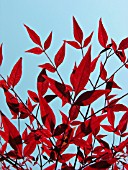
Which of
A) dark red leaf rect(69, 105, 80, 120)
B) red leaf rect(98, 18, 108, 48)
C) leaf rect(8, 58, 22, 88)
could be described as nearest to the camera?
dark red leaf rect(69, 105, 80, 120)

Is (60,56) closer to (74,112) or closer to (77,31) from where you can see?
(77,31)

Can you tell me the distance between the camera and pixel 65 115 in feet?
2.95

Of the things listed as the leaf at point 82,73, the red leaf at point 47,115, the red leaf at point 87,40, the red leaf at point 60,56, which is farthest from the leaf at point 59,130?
the red leaf at point 87,40

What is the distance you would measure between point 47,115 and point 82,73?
144 mm

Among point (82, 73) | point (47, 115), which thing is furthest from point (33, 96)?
point (82, 73)

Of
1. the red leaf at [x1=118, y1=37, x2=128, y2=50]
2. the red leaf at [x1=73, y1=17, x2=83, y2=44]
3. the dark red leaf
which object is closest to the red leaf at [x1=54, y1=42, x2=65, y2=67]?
the red leaf at [x1=73, y1=17, x2=83, y2=44]

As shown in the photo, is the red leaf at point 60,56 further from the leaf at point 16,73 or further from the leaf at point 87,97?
the leaf at point 87,97

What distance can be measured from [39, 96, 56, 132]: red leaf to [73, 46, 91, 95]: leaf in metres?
0.08

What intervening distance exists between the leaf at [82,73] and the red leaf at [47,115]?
8 centimetres

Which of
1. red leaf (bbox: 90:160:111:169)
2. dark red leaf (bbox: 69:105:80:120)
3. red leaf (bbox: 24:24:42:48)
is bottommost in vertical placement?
red leaf (bbox: 90:160:111:169)

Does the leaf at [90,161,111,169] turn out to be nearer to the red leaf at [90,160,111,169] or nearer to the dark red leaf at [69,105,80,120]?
the red leaf at [90,160,111,169]

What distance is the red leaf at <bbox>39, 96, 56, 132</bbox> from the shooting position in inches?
22.5

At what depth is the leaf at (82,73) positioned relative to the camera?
1.59 feet

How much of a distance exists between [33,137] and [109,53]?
40cm
